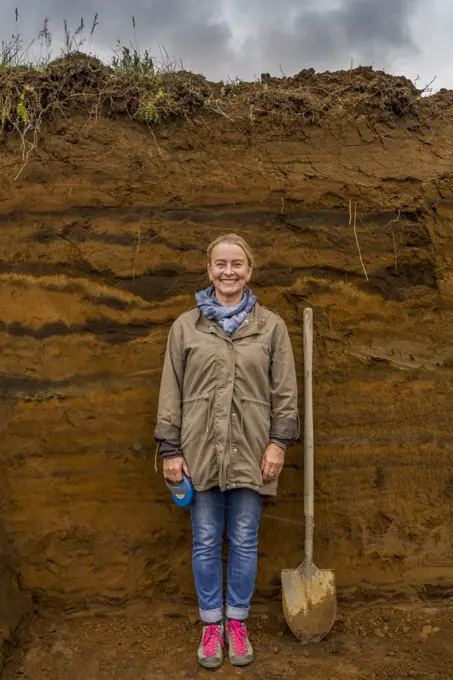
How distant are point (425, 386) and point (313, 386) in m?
0.63

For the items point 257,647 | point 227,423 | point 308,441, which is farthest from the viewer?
point 308,441

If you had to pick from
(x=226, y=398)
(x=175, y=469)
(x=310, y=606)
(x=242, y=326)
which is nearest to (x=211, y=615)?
(x=310, y=606)

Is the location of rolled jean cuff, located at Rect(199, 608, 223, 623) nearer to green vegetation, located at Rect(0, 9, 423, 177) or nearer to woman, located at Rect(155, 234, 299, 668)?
woman, located at Rect(155, 234, 299, 668)

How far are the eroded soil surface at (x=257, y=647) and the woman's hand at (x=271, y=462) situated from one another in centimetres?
89

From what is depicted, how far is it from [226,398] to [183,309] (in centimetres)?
82

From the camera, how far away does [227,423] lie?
2926 millimetres

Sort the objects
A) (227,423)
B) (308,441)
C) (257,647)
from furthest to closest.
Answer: (308,441)
(257,647)
(227,423)

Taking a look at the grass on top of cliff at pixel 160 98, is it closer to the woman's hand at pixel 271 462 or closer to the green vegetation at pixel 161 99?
the green vegetation at pixel 161 99

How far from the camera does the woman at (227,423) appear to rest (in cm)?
294

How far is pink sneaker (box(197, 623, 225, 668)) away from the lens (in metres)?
3.01

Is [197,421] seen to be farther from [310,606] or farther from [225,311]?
[310,606]

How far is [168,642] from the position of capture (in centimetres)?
334

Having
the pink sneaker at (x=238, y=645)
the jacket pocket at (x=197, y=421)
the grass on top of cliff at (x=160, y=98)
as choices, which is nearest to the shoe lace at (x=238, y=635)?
the pink sneaker at (x=238, y=645)

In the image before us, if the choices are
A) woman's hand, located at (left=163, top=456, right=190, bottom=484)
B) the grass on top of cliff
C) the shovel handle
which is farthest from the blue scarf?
the grass on top of cliff
